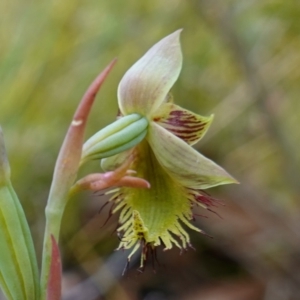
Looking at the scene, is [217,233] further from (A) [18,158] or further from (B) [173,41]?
(B) [173,41]

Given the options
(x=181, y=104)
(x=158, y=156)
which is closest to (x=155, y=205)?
(x=158, y=156)

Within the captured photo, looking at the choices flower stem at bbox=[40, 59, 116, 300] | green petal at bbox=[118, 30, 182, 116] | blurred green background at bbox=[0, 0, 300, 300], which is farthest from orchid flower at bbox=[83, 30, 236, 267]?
blurred green background at bbox=[0, 0, 300, 300]

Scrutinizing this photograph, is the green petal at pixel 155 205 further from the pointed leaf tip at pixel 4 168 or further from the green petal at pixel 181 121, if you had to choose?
the pointed leaf tip at pixel 4 168

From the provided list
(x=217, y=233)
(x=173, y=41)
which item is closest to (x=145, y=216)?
(x=173, y=41)

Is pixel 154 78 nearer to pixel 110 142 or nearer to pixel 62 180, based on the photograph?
pixel 110 142

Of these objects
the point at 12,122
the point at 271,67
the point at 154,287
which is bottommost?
the point at 154,287

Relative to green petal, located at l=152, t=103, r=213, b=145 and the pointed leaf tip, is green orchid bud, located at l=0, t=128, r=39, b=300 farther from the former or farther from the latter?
green petal, located at l=152, t=103, r=213, b=145
